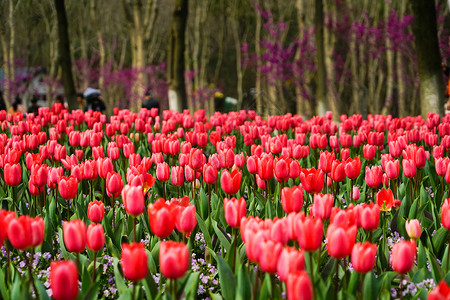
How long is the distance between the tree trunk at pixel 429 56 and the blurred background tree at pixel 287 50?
15 mm

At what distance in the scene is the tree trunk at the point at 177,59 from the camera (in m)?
10.1

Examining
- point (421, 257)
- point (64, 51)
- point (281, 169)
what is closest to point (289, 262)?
point (421, 257)

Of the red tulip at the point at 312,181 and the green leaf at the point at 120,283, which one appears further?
the red tulip at the point at 312,181

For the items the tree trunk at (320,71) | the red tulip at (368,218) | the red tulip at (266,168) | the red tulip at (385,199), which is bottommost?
the red tulip at (385,199)

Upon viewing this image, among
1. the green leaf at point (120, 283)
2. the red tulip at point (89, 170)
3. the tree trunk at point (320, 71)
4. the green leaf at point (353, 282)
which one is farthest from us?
the tree trunk at point (320, 71)

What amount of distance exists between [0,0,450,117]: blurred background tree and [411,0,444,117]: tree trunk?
0.02 m

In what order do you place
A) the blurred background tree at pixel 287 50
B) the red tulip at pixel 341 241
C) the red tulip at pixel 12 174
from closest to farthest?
the red tulip at pixel 341 241, the red tulip at pixel 12 174, the blurred background tree at pixel 287 50

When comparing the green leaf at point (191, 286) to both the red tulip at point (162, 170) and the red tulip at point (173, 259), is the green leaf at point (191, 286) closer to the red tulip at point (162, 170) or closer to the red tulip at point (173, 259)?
the red tulip at point (173, 259)

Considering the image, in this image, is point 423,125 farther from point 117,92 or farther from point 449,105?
point 117,92

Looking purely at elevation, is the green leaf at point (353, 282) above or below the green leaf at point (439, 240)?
above

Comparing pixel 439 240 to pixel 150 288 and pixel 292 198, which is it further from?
pixel 150 288

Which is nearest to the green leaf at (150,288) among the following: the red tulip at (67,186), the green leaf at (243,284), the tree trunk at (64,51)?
the green leaf at (243,284)

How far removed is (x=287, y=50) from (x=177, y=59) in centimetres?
1105

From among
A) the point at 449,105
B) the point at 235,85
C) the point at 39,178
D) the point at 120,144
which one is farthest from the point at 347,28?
the point at 235,85
